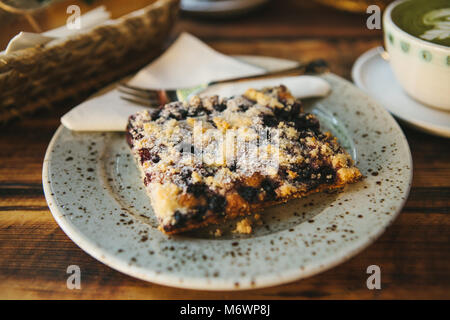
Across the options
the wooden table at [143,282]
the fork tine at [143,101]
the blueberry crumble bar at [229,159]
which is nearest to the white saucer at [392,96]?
the wooden table at [143,282]

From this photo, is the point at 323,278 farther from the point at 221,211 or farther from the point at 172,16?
the point at 172,16

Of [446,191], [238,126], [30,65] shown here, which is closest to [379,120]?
[446,191]

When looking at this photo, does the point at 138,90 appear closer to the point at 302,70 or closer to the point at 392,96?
the point at 302,70

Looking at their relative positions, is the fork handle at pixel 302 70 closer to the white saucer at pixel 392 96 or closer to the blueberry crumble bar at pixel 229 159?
the white saucer at pixel 392 96

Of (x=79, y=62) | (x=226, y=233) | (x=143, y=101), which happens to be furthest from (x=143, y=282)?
(x=79, y=62)

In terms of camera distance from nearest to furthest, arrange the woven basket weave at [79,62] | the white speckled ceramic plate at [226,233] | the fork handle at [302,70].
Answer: the white speckled ceramic plate at [226,233]
the woven basket weave at [79,62]
the fork handle at [302,70]

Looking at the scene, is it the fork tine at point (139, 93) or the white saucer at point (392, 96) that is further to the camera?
the fork tine at point (139, 93)

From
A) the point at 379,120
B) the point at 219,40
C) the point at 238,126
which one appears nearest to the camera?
the point at 238,126
